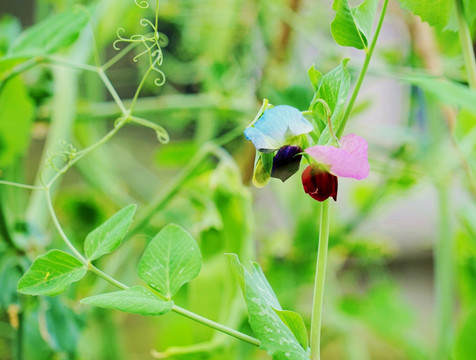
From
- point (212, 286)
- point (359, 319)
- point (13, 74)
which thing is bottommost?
point (359, 319)

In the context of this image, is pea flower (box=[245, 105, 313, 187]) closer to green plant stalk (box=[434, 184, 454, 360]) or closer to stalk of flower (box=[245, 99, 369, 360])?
stalk of flower (box=[245, 99, 369, 360])

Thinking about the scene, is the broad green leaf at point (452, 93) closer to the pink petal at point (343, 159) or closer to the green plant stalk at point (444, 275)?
the pink petal at point (343, 159)

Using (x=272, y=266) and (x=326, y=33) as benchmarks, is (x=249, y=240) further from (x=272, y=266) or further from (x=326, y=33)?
(x=326, y=33)

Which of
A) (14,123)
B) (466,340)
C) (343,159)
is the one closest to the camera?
(343,159)

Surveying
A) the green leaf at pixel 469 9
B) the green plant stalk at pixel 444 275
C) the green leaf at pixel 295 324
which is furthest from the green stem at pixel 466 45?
the green plant stalk at pixel 444 275

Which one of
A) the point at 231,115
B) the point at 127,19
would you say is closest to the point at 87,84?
the point at 127,19

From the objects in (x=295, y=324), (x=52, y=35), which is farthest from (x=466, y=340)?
(x=52, y=35)

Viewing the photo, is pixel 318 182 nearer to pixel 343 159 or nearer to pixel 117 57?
pixel 343 159
